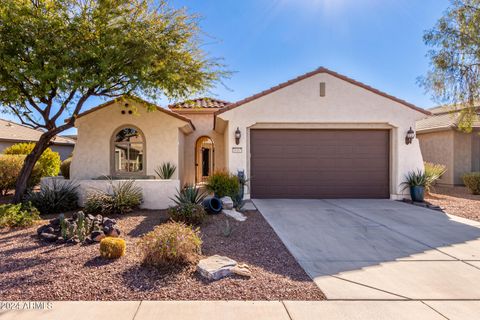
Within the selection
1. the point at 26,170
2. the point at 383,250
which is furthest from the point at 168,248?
the point at 26,170

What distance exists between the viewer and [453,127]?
15797mm

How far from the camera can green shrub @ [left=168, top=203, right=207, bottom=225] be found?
24.3 feet

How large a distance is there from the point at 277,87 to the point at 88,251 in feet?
29.0

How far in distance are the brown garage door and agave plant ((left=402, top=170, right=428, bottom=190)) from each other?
746 mm

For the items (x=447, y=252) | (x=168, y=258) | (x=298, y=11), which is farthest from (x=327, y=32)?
(x=168, y=258)

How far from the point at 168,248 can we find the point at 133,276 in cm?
66

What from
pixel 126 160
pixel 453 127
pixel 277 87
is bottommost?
pixel 126 160

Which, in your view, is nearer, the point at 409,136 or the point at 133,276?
the point at 133,276

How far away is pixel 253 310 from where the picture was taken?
3514 millimetres

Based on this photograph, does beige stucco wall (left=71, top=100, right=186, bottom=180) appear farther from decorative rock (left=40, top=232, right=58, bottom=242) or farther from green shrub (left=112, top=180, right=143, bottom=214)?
decorative rock (left=40, top=232, right=58, bottom=242)

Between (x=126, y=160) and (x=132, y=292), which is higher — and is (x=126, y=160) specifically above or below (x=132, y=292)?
above

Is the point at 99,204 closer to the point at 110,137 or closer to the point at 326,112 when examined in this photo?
the point at 110,137

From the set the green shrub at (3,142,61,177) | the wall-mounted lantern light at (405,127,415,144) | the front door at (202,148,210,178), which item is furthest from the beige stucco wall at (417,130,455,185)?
the green shrub at (3,142,61,177)

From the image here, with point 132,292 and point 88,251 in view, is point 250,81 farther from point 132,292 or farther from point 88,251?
point 132,292
